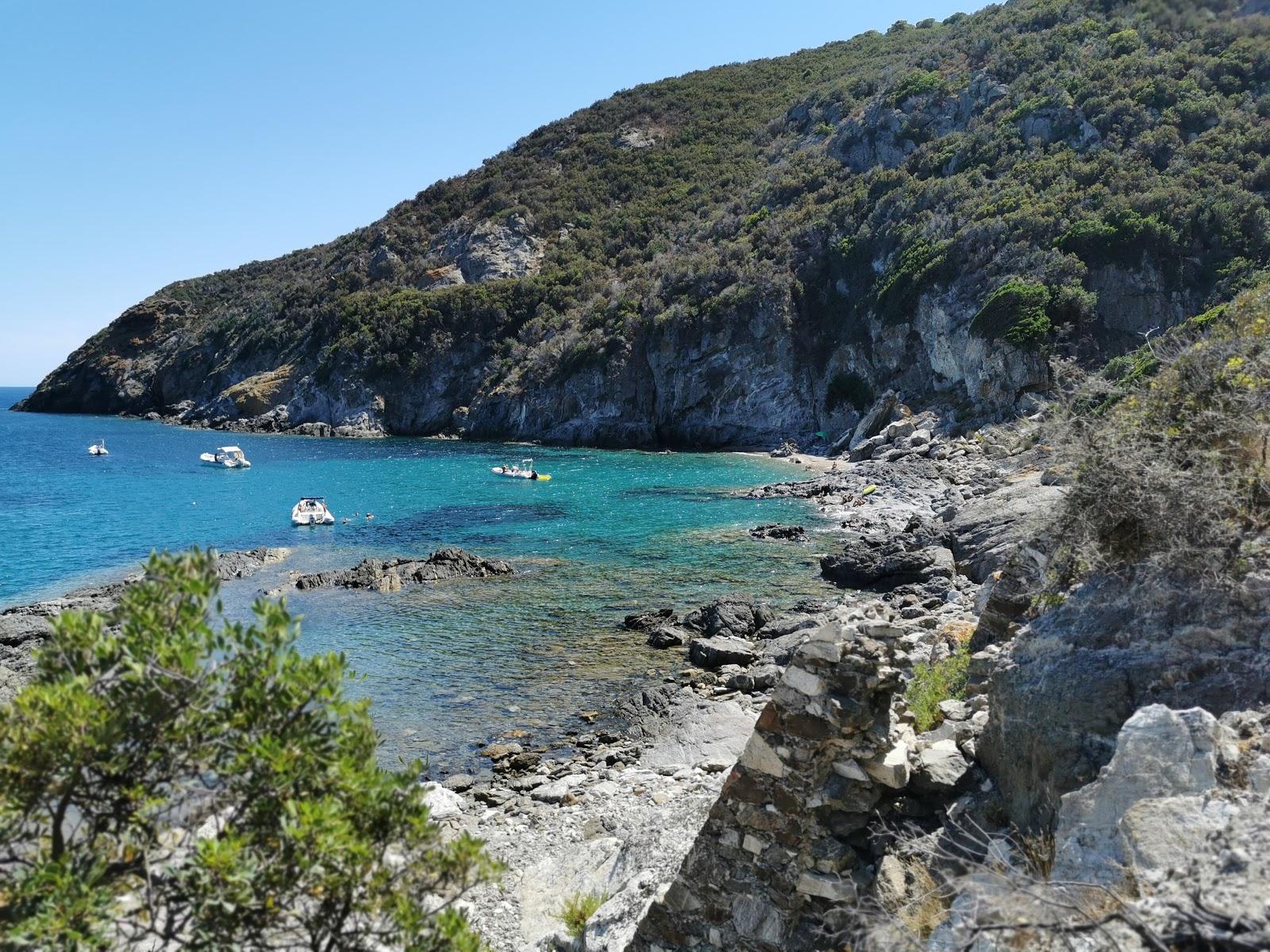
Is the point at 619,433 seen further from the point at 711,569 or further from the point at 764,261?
the point at 711,569

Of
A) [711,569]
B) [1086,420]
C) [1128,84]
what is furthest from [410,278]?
[1086,420]

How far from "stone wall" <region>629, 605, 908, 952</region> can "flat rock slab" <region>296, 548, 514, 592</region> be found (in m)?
20.6

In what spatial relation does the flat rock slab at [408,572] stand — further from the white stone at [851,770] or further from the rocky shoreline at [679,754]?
the white stone at [851,770]

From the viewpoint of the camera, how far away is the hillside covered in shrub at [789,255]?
5006cm

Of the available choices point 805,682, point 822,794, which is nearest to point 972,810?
point 822,794

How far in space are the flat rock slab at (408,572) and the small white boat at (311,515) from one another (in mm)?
10028

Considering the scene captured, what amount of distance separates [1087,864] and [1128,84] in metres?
70.7

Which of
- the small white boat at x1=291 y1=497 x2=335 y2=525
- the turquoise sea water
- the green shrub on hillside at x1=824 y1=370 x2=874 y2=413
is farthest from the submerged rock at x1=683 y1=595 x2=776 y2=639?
the green shrub on hillside at x1=824 y1=370 x2=874 y2=413

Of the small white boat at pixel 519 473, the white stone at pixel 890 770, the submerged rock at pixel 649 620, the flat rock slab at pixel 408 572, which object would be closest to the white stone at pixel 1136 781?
the white stone at pixel 890 770

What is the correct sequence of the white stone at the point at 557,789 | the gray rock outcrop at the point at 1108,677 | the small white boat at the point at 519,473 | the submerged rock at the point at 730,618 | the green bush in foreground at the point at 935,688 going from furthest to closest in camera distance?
the small white boat at the point at 519,473, the submerged rock at the point at 730,618, the white stone at the point at 557,789, the green bush in foreground at the point at 935,688, the gray rock outcrop at the point at 1108,677

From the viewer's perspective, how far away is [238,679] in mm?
4082

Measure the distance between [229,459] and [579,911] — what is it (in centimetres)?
5955

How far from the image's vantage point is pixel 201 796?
13.1 ft

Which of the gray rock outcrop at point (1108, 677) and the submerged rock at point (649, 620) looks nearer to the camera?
the gray rock outcrop at point (1108, 677)
